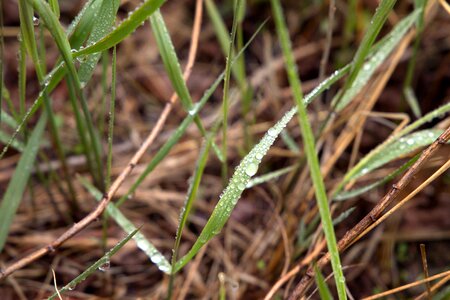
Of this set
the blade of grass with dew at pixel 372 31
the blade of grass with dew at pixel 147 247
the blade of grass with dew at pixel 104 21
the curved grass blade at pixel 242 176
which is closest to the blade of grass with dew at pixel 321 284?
the curved grass blade at pixel 242 176

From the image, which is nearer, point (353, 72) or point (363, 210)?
point (353, 72)

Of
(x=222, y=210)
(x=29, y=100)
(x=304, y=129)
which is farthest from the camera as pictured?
(x=29, y=100)

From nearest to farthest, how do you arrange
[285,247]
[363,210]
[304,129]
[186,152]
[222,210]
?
[304,129], [222,210], [285,247], [363,210], [186,152]

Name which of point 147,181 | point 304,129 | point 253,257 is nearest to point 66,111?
point 147,181

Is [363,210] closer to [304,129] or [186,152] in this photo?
[186,152]

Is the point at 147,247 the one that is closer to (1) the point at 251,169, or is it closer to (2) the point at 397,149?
(1) the point at 251,169

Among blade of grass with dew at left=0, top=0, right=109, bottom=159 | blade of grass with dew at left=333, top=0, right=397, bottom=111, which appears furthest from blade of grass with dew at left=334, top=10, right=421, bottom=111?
blade of grass with dew at left=0, top=0, right=109, bottom=159

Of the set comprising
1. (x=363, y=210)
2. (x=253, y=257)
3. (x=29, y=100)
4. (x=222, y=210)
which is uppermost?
(x=29, y=100)
